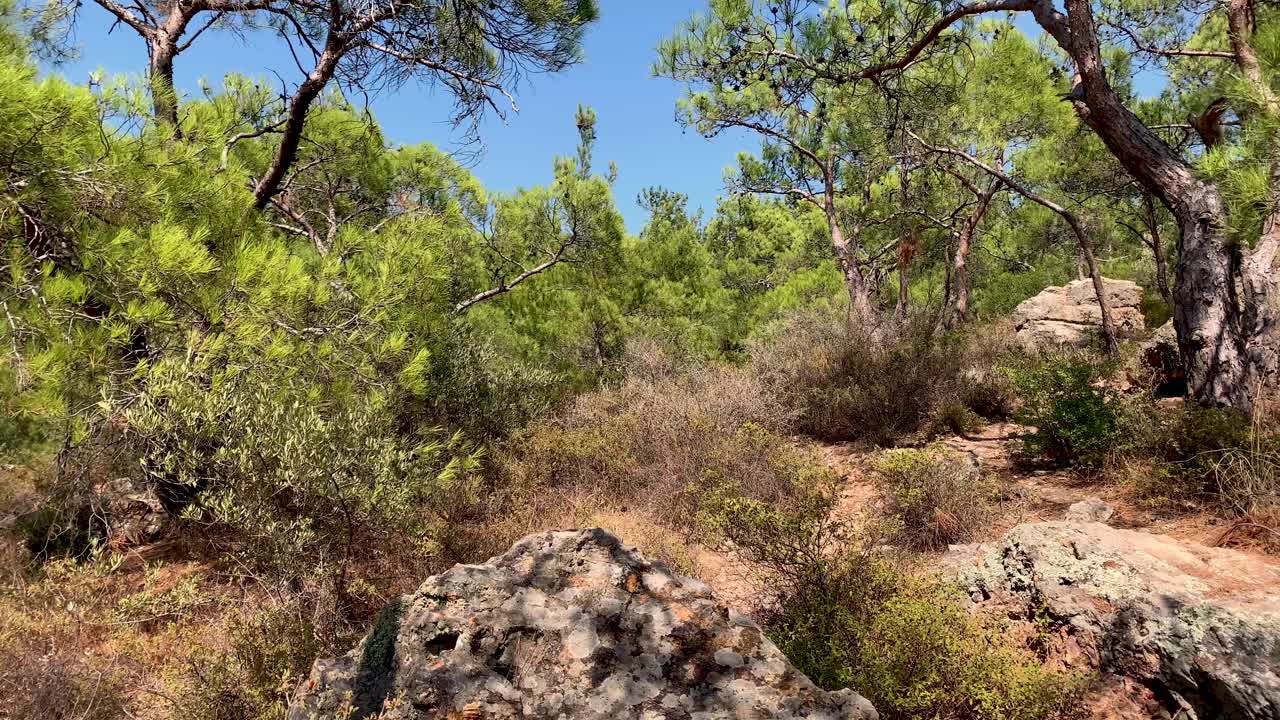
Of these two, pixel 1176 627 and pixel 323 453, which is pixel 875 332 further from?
pixel 323 453

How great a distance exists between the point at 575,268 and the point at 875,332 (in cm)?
438

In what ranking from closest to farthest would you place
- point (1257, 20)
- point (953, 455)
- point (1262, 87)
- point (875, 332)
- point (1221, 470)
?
1. point (1262, 87)
2. point (1221, 470)
3. point (953, 455)
4. point (1257, 20)
5. point (875, 332)

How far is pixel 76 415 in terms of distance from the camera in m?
3.14

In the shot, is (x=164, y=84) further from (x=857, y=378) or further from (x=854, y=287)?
(x=854, y=287)

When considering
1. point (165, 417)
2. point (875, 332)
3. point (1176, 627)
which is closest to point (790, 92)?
point (875, 332)

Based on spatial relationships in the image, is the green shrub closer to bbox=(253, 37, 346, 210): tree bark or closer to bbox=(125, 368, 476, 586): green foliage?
bbox=(125, 368, 476, 586): green foliage

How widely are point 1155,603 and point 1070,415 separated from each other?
3119 millimetres

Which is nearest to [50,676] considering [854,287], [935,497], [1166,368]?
[935,497]

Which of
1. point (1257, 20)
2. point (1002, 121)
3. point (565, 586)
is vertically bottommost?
point (565, 586)

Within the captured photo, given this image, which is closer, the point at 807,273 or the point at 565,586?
the point at 565,586

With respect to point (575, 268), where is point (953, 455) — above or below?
below

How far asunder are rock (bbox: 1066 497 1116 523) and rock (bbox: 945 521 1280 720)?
75cm

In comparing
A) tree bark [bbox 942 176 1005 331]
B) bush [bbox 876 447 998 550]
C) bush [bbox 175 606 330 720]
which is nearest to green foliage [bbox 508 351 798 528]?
bush [bbox 876 447 998 550]

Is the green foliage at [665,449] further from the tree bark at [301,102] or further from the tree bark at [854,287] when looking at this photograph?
the tree bark at [301,102]
